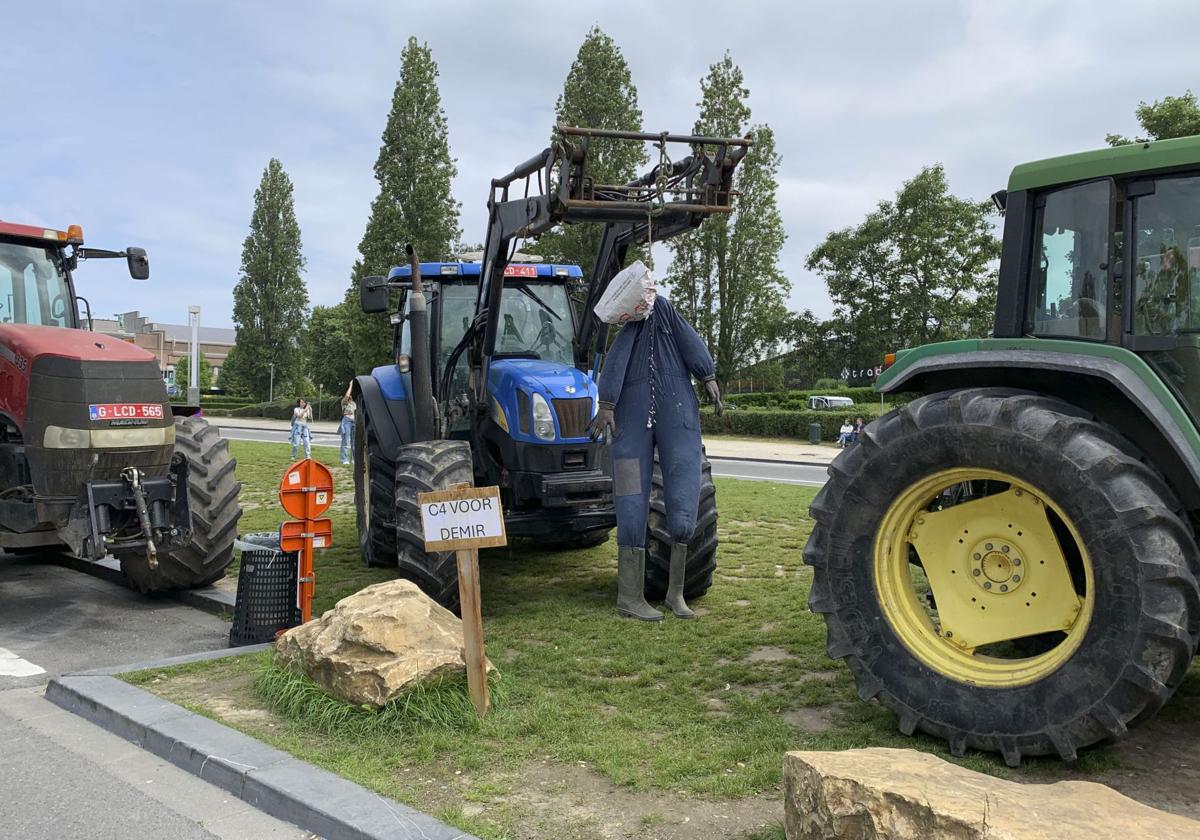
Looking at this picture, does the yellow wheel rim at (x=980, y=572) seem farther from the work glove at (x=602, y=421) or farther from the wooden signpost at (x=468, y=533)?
the work glove at (x=602, y=421)

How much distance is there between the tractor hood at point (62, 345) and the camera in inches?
242

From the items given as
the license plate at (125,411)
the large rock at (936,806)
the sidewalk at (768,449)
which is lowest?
the sidewalk at (768,449)

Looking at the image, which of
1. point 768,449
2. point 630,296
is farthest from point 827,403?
point 630,296

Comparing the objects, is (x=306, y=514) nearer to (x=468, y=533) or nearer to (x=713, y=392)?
(x=468, y=533)

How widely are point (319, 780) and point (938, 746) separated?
2403 millimetres

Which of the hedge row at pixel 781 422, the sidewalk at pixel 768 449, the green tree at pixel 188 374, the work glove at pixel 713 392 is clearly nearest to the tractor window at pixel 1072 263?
the work glove at pixel 713 392

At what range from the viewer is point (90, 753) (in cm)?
415

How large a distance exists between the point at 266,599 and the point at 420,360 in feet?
6.27

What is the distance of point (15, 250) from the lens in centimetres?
730

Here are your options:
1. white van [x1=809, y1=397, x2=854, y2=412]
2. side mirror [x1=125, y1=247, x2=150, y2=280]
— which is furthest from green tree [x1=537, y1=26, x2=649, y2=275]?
side mirror [x1=125, y1=247, x2=150, y2=280]

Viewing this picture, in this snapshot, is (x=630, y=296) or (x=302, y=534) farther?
(x=630, y=296)

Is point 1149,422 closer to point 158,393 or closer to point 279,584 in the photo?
point 279,584

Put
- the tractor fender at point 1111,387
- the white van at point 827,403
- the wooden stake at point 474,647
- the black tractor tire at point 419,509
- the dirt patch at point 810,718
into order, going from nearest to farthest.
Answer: the tractor fender at point 1111,387, the dirt patch at point 810,718, the wooden stake at point 474,647, the black tractor tire at point 419,509, the white van at point 827,403

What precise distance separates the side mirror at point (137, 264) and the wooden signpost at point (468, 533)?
16.0ft
